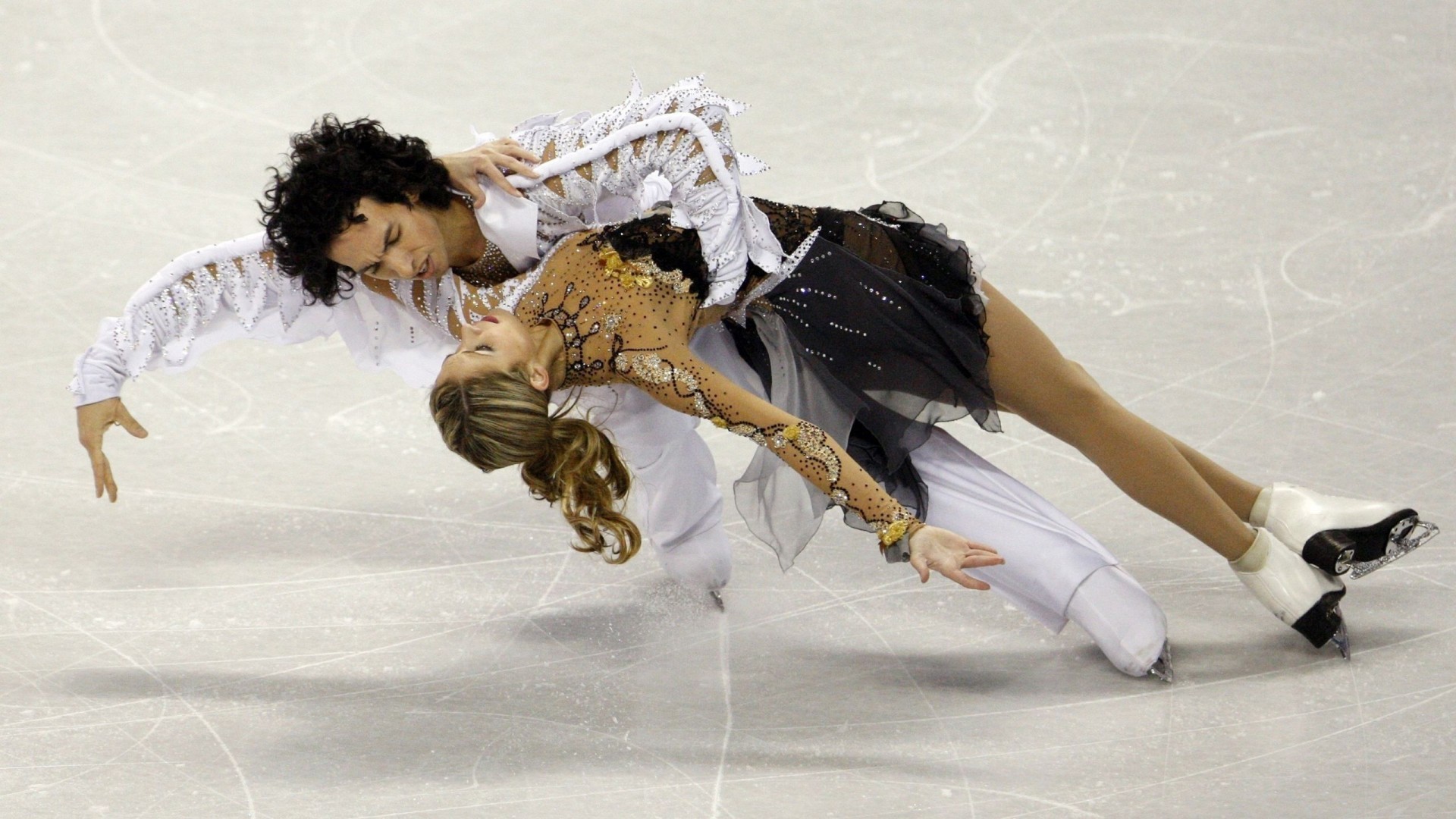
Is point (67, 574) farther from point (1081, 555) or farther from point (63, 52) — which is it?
point (63, 52)

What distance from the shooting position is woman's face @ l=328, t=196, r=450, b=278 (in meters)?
2.64

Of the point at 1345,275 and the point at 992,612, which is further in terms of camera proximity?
the point at 1345,275

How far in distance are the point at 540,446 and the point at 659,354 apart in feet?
0.85

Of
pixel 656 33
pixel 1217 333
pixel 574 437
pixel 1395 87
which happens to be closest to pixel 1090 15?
pixel 1395 87

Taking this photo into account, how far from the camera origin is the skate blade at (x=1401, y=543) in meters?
2.96

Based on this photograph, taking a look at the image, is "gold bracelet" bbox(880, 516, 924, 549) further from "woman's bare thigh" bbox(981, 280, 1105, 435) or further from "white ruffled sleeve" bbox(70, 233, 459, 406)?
"white ruffled sleeve" bbox(70, 233, 459, 406)

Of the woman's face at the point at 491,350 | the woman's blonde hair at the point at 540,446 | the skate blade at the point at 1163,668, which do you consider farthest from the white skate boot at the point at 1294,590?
the woman's face at the point at 491,350

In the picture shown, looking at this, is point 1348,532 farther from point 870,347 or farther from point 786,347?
point 786,347

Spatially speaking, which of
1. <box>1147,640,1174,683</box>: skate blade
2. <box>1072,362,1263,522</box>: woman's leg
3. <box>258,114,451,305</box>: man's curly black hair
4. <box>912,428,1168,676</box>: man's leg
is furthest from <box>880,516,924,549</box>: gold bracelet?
<box>258,114,451,305</box>: man's curly black hair

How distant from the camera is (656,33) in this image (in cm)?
570

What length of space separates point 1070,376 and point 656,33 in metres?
3.25

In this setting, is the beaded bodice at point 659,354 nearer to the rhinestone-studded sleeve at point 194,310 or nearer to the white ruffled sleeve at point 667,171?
the white ruffled sleeve at point 667,171

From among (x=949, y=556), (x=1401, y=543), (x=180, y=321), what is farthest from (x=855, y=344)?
(x=180, y=321)

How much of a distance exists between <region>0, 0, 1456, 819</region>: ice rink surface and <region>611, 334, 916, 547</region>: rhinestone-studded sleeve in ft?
1.36
